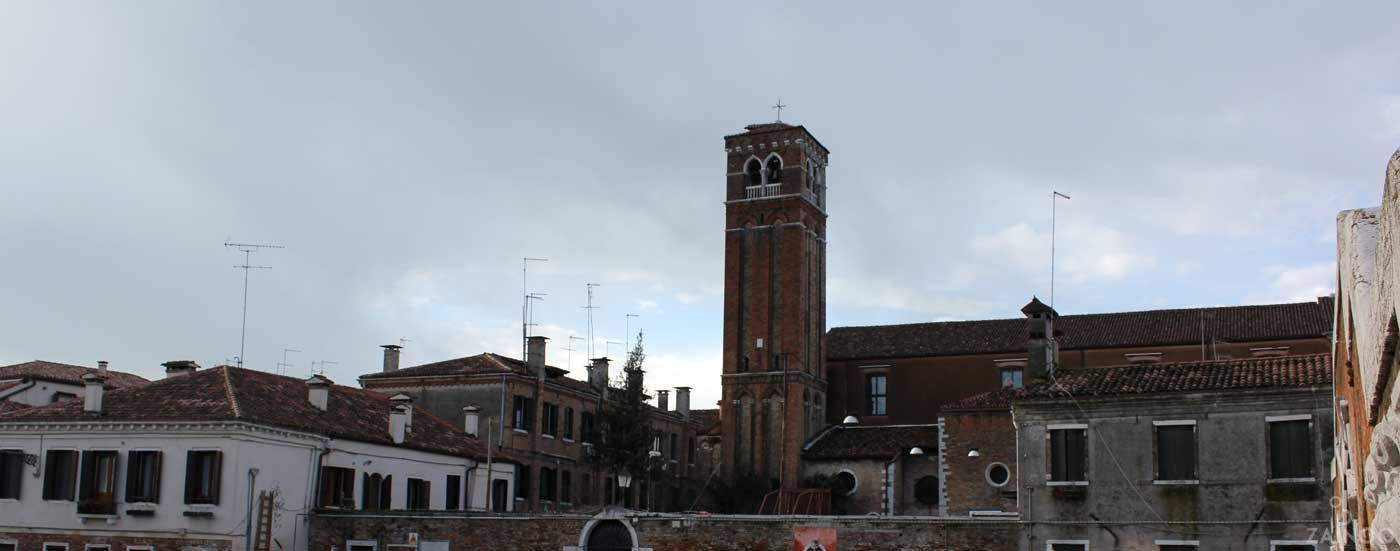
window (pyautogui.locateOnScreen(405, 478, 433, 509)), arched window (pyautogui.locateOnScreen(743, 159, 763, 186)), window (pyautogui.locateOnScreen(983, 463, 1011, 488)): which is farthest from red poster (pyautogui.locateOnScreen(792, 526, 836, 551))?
arched window (pyautogui.locateOnScreen(743, 159, 763, 186))

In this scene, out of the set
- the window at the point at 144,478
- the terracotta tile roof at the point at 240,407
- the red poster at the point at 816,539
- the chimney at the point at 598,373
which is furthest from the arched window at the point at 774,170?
the window at the point at 144,478

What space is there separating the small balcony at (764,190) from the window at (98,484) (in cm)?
3224

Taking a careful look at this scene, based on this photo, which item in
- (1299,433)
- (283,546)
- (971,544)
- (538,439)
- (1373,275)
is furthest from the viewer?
(538,439)

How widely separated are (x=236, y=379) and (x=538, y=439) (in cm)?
1499

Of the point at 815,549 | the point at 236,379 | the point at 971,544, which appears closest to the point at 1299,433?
the point at 971,544

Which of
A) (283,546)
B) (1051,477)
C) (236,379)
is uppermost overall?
(236,379)

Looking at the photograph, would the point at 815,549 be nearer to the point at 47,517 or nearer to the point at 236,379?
the point at 236,379

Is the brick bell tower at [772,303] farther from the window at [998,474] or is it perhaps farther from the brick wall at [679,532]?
the brick wall at [679,532]

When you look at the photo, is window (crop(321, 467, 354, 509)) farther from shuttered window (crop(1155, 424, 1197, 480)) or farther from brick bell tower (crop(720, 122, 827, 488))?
brick bell tower (crop(720, 122, 827, 488))

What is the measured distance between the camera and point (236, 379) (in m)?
35.1

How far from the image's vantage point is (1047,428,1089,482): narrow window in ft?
96.2

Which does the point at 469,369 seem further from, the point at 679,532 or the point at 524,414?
the point at 679,532

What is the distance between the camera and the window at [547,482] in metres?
48.3

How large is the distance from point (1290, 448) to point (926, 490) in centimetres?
2234
